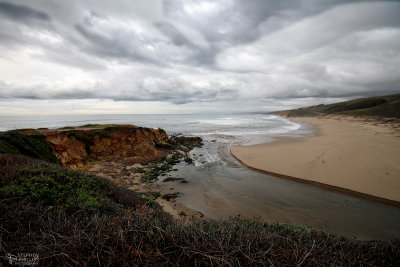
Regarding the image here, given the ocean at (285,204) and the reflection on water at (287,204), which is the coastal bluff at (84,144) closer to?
the ocean at (285,204)

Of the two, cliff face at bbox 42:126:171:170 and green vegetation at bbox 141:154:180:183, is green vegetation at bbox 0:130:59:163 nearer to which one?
cliff face at bbox 42:126:171:170

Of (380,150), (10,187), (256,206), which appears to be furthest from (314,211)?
(380,150)

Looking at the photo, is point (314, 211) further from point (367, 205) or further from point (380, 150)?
point (380, 150)

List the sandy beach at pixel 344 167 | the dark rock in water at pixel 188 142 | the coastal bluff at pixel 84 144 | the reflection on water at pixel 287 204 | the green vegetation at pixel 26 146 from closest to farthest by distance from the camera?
the reflection on water at pixel 287 204 < the green vegetation at pixel 26 146 < the sandy beach at pixel 344 167 < the coastal bluff at pixel 84 144 < the dark rock in water at pixel 188 142

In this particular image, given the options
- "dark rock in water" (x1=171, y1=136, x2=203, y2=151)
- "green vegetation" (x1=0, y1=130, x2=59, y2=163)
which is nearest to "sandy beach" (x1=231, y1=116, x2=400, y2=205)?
"dark rock in water" (x1=171, y1=136, x2=203, y2=151)

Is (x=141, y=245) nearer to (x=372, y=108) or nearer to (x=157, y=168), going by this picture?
(x=157, y=168)

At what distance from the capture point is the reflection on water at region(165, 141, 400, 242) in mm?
6016

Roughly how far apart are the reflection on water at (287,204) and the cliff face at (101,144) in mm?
6845

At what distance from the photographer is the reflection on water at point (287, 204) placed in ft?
19.7

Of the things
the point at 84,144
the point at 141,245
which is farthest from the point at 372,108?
the point at 84,144

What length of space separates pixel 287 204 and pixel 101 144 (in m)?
14.1

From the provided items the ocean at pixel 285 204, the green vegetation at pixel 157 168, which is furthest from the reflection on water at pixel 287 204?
the green vegetation at pixel 157 168

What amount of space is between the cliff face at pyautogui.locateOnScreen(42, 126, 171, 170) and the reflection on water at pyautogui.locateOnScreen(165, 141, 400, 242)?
6.85 m

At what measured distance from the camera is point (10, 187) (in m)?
3.43
